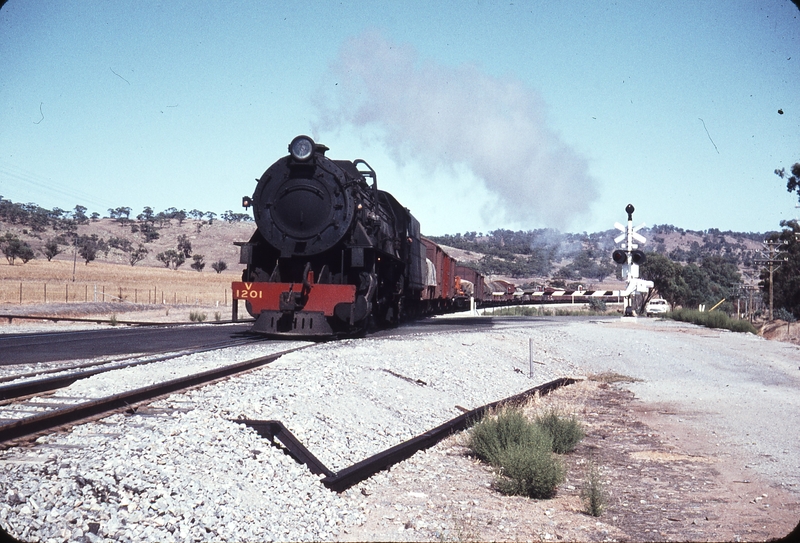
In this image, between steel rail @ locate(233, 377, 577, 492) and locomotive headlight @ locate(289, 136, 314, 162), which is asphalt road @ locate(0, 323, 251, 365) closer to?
locomotive headlight @ locate(289, 136, 314, 162)

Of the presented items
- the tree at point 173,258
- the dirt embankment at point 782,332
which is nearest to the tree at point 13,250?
the tree at point 173,258

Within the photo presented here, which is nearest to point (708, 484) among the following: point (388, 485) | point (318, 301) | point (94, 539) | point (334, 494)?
point (388, 485)

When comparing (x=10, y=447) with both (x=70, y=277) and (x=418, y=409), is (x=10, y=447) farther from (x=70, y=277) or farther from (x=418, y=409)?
(x=70, y=277)

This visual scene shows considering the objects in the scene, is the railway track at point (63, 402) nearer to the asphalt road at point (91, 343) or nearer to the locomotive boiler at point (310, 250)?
the asphalt road at point (91, 343)

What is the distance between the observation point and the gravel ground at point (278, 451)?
423 centimetres

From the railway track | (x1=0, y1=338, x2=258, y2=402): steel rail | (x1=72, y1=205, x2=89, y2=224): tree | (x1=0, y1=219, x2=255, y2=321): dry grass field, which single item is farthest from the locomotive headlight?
(x1=72, y1=205, x2=89, y2=224): tree

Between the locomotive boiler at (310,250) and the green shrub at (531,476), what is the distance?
307 inches

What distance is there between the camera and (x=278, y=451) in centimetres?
589

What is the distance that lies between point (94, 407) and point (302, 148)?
9.40 m

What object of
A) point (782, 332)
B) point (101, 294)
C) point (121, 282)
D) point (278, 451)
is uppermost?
point (121, 282)

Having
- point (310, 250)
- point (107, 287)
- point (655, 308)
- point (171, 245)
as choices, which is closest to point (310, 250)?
point (310, 250)

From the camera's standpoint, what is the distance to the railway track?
217 inches

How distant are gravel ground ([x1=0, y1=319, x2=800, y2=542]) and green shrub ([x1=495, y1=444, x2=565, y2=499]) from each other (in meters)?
1.09

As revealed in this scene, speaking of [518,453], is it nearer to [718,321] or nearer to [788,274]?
[718,321]
